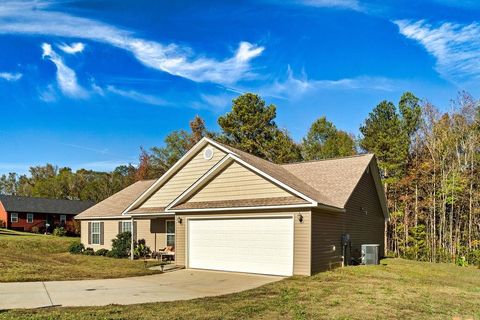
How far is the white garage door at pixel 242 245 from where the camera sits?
15.3 m

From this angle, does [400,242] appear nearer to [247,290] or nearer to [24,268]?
[247,290]

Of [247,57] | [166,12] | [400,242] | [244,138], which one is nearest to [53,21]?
[166,12]

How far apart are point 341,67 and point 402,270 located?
45.6 feet

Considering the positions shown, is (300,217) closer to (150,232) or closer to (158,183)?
(158,183)

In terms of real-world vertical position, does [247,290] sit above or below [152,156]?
below

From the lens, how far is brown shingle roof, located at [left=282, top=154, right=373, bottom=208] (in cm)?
1794

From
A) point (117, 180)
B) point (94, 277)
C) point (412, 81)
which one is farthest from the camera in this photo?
point (117, 180)

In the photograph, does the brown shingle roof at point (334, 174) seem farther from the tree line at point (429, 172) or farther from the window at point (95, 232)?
the window at point (95, 232)

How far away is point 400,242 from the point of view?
95.6 ft

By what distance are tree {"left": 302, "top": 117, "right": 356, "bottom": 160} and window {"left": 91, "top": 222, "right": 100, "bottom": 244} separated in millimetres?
22520

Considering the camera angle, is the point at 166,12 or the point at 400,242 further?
the point at 400,242

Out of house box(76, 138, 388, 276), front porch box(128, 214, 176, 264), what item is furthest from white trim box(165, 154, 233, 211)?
front porch box(128, 214, 176, 264)

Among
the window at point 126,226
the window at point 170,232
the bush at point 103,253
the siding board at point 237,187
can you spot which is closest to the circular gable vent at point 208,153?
the siding board at point 237,187

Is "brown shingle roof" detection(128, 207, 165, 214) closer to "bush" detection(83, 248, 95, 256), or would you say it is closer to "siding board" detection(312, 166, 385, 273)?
"bush" detection(83, 248, 95, 256)
